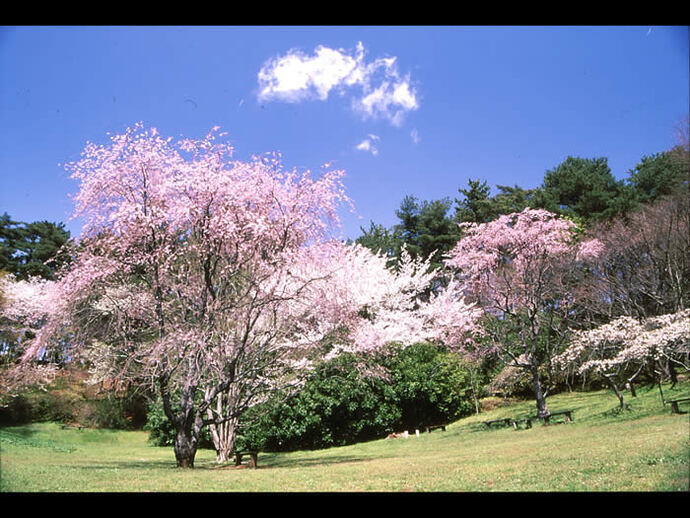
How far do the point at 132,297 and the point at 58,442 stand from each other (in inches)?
309

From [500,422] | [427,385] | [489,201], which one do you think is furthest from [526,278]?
[427,385]

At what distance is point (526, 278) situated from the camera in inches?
493

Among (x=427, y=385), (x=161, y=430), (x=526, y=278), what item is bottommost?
(x=161, y=430)

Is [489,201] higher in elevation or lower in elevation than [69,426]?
higher

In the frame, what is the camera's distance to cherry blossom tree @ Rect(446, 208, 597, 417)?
40.8 ft

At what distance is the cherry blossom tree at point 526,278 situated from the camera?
40.8 ft

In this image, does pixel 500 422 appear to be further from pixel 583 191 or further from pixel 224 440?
pixel 583 191

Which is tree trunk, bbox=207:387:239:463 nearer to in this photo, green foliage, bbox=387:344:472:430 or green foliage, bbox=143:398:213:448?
green foliage, bbox=143:398:213:448

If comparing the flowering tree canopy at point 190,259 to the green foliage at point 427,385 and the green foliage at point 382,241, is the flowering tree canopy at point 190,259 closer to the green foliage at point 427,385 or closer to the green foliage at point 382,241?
the green foliage at point 427,385

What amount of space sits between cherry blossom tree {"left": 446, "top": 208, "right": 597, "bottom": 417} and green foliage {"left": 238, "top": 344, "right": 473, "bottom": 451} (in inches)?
81.8

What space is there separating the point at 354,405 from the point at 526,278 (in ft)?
18.5
